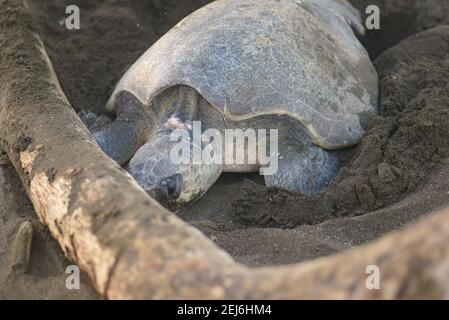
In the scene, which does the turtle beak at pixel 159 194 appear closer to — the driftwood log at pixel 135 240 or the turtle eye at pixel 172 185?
the turtle eye at pixel 172 185

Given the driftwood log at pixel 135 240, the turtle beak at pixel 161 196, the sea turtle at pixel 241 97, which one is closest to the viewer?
the driftwood log at pixel 135 240

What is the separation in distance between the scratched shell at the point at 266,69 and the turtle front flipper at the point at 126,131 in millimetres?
104

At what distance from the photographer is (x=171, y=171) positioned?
10.1 feet

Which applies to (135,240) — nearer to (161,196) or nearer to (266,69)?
(161,196)

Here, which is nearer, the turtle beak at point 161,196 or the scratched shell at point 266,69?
the turtle beak at point 161,196

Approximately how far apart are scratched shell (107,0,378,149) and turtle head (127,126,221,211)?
29 cm

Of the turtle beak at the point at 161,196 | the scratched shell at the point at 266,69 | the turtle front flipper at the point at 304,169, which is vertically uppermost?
the scratched shell at the point at 266,69

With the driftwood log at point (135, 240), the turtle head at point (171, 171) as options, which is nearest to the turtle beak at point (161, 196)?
the turtle head at point (171, 171)

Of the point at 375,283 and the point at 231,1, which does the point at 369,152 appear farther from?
the point at 375,283

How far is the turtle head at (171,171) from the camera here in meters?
3.04

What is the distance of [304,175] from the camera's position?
3.33 meters

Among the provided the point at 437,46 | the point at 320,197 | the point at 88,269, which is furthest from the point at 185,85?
the point at 437,46

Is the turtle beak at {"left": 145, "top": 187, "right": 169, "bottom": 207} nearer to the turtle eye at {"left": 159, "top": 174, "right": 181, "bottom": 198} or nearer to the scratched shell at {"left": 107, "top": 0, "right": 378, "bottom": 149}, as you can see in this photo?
the turtle eye at {"left": 159, "top": 174, "right": 181, "bottom": 198}

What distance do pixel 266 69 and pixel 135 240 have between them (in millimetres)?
1680
